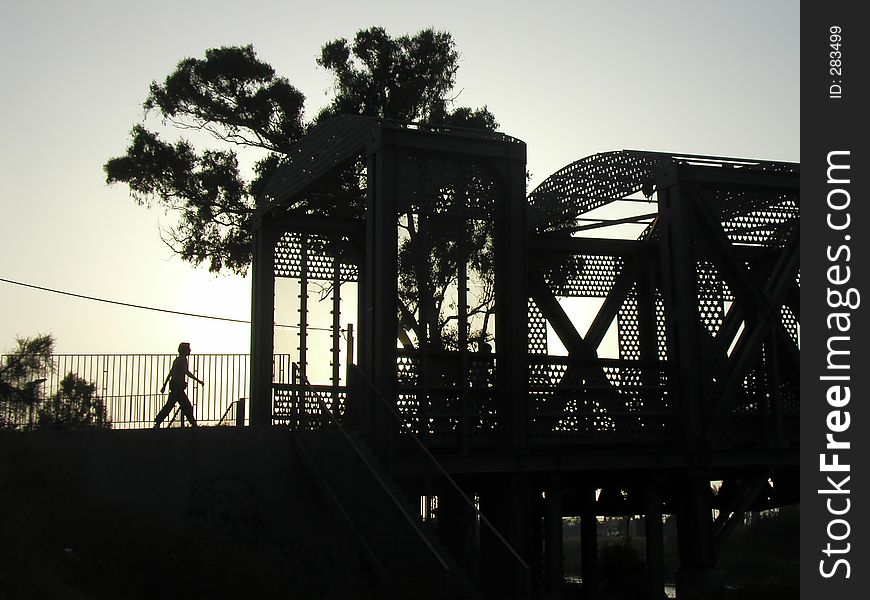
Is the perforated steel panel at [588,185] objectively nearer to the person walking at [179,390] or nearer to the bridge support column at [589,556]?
the bridge support column at [589,556]

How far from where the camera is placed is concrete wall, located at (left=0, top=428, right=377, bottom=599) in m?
12.0

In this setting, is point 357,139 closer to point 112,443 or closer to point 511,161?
point 511,161

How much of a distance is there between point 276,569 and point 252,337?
5824 millimetres

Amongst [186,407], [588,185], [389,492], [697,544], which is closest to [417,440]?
[389,492]

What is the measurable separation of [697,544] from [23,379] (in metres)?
9.89

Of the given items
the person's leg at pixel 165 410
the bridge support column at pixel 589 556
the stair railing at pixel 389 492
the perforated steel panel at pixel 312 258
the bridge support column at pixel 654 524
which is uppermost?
the perforated steel panel at pixel 312 258

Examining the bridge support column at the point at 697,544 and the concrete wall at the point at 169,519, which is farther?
the bridge support column at the point at 697,544

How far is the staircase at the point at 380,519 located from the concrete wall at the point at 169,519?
16.4 inches

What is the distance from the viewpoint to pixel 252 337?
19281mm

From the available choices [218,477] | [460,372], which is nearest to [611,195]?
[460,372]

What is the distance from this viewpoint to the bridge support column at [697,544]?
645 inches

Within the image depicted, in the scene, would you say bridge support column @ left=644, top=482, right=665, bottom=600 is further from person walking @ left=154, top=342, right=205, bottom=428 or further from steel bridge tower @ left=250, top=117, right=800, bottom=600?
person walking @ left=154, top=342, right=205, bottom=428
